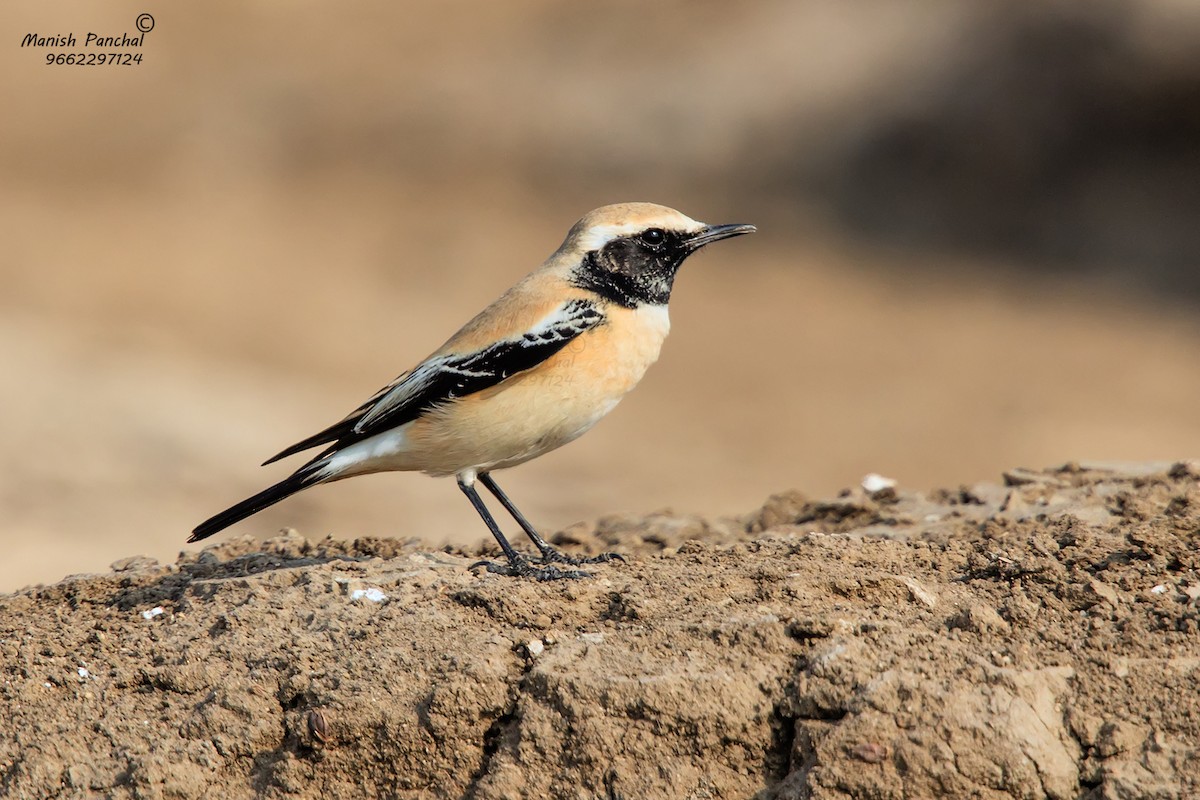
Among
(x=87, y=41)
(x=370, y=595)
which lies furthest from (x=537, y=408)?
(x=87, y=41)

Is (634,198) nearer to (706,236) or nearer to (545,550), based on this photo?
(706,236)

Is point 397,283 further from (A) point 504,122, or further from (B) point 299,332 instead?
(A) point 504,122

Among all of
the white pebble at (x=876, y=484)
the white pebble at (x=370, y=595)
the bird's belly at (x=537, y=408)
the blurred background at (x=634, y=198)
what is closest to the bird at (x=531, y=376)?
the bird's belly at (x=537, y=408)

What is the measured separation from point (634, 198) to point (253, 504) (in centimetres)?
1935

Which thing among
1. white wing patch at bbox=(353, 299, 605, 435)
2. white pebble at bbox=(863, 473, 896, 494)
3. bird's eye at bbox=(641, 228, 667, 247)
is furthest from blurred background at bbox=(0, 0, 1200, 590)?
bird's eye at bbox=(641, 228, 667, 247)

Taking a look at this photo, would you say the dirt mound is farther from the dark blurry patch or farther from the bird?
the dark blurry patch

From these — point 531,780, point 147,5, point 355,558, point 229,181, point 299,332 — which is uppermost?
point 147,5

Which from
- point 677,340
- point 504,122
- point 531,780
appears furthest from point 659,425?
point 531,780

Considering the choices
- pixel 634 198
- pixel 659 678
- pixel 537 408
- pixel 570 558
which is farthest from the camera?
pixel 634 198

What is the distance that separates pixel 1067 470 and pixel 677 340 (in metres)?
14.5

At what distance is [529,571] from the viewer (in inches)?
270

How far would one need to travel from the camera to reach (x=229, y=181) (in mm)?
26859

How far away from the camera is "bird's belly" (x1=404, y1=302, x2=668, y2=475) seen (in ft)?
23.8

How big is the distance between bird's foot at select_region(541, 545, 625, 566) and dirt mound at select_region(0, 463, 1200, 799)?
536 millimetres
